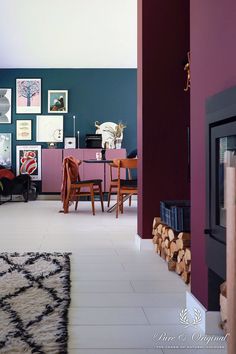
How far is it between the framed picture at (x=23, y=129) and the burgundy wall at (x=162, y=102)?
Answer: 6826mm

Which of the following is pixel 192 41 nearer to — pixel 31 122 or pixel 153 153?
pixel 153 153

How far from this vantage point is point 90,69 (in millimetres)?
10281

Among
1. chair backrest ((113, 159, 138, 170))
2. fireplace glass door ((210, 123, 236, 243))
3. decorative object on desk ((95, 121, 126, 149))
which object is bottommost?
fireplace glass door ((210, 123, 236, 243))

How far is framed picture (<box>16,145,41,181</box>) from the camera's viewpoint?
10188 millimetres

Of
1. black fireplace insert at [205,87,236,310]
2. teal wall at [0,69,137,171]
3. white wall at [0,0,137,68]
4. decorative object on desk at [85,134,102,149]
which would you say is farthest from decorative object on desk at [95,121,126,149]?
black fireplace insert at [205,87,236,310]

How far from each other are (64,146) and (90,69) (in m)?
1.91

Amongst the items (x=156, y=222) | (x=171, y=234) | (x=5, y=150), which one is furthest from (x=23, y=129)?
(x=171, y=234)

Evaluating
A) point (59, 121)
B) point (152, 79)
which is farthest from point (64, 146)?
point (152, 79)

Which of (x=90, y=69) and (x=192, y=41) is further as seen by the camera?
(x=90, y=69)

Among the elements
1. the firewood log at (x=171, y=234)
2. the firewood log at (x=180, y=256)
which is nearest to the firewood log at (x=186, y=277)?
the firewood log at (x=180, y=256)

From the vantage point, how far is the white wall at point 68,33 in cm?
639

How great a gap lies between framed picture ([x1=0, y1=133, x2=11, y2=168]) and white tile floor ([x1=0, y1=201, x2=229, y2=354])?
5.27 metres

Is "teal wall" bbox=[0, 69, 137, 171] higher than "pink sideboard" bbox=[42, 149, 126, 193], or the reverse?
"teal wall" bbox=[0, 69, 137, 171]

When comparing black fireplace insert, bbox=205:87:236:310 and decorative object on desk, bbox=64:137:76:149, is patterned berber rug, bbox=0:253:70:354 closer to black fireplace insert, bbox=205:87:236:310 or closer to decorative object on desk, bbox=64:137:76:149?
black fireplace insert, bbox=205:87:236:310
